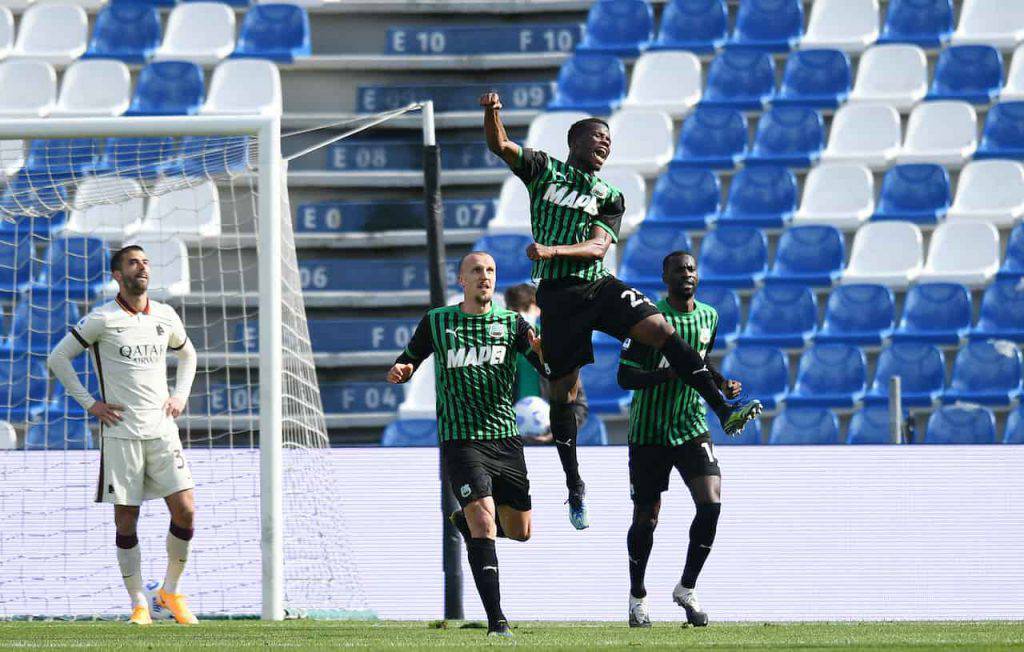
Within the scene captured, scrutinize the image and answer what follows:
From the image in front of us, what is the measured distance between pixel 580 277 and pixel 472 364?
70 cm

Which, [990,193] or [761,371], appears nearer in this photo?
[761,371]

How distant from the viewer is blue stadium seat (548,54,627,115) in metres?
15.4

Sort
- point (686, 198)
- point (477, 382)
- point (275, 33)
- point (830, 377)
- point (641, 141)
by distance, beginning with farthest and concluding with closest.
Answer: point (275, 33)
point (641, 141)
point (686, 198)
point (830, 377)
point (477, 382)

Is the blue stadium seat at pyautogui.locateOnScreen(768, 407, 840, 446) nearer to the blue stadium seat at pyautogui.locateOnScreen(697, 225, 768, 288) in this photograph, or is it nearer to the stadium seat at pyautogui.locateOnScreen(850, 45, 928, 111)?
the blue stadium seat at pyautogui.locateOnScreen(697, 225, 768, 288)

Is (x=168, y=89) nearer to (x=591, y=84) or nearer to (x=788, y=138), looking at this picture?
(x=591, y=84)

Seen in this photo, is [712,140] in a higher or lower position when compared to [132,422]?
higher

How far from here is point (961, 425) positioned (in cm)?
1220

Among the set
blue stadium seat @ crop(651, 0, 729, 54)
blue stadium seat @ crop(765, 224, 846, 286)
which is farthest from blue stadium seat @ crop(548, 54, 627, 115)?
blue stadium seat @ crop(765, 224, 846, 286)

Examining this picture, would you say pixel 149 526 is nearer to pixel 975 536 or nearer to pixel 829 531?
pixel 829 531

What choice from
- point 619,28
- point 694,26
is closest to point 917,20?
point 694,26

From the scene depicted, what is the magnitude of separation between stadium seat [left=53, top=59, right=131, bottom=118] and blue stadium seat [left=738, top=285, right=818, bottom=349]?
6518 mm

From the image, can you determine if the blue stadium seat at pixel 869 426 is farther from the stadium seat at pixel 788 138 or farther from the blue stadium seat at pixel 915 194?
the stadium seat at pixel 788 138

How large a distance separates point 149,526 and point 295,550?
947 millimetres

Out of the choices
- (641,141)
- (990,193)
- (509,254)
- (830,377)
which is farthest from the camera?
(641,141)
